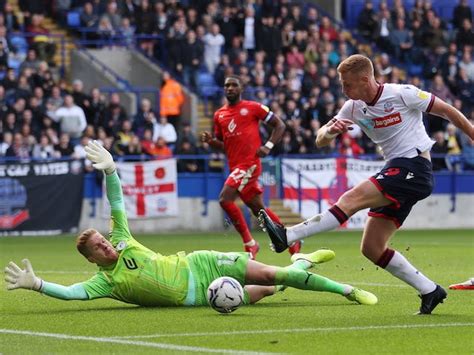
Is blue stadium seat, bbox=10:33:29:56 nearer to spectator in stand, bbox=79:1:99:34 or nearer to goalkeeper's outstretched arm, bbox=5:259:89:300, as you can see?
spectator in stand, bbox=79:1:99:34

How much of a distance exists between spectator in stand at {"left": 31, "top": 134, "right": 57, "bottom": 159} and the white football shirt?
17027 mm

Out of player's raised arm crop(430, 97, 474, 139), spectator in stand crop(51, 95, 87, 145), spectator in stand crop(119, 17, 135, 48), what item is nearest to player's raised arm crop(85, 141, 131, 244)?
player's raised arm crop(430, 97, 474, 139)

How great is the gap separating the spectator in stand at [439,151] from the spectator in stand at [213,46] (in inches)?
223

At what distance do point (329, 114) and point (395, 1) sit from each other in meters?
8.29

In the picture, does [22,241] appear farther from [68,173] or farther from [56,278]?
[56,278]

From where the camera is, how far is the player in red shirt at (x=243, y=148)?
58.2 feet

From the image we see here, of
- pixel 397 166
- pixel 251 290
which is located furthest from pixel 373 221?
pixel 251 290

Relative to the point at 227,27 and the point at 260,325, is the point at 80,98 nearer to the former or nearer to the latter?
the point at 227,27

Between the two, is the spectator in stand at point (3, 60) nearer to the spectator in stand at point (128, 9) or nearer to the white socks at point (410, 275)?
the spectator in stand at point (128, 9)

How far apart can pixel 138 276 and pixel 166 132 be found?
18735 millimetres

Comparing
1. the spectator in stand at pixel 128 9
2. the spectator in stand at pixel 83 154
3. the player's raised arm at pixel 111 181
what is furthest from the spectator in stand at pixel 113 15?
the player's raised arm at pixel 111 181

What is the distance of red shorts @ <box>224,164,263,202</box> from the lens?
58.1ft

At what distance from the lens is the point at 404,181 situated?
11.1m

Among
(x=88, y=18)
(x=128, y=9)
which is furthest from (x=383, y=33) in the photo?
(x=88, y=18)
